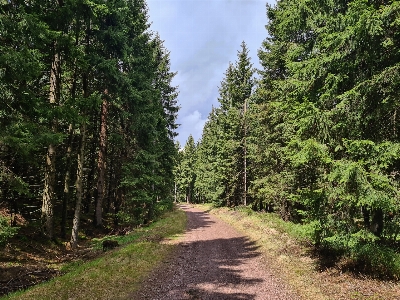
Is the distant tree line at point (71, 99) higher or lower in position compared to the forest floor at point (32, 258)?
higher

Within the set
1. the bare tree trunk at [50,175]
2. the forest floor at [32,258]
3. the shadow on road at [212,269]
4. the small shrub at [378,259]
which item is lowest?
the shadow on road at [212,269]

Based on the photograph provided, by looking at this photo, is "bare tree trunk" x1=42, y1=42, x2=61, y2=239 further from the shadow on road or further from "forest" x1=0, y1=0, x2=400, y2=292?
the shadow on road

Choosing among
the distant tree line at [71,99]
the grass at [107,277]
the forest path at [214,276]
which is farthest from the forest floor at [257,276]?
the distant tree line at [71,99]

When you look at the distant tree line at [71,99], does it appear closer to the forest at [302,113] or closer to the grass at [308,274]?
the forest at [302,113]

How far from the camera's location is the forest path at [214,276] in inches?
344

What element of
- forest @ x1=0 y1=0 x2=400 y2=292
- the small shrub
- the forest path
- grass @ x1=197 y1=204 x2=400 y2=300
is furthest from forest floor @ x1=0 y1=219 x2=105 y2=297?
the small shrub

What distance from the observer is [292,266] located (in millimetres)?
11398

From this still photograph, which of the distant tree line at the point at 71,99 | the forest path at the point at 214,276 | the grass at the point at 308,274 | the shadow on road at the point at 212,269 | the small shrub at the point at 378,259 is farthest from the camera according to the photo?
the distant tree line at the point at 71,99

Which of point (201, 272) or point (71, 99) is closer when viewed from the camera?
point (201, 272)

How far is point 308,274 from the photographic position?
1029cm

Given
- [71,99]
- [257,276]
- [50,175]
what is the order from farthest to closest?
[50,175] < [71,99] < [257,276]

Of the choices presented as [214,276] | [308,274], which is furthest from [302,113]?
[214,276]

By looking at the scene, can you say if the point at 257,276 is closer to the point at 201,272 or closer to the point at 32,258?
the point at 201,272

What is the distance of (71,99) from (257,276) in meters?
11.4
